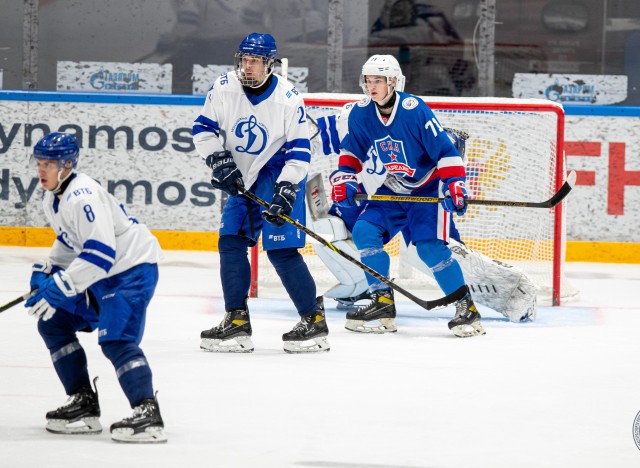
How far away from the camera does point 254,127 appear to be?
4.42 m

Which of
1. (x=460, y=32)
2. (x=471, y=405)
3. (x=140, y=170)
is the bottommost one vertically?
(x=471, y=405)

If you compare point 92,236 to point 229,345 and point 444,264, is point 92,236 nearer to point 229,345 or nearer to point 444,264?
point 229,345

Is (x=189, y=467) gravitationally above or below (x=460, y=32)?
below

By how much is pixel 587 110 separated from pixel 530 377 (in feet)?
11.7

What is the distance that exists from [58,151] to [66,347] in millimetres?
497

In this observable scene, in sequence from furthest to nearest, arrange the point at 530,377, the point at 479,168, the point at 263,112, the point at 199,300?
the point at 479,168 < the point at 199,300 < the point at 263,112 < the point at 530,377

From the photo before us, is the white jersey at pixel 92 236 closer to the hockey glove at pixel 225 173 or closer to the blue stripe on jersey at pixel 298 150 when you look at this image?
the hockey glove at pixel 225 173

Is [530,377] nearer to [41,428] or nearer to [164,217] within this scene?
[41,428]

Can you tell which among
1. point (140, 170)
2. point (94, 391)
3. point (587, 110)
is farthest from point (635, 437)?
point (140, 170)

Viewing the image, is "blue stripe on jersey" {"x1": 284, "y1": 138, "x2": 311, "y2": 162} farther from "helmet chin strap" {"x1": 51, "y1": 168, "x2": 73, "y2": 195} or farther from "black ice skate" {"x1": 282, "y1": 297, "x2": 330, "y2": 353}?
"helmet chin strap" {"x1": 51, "y1": 168, "x2": 73, "y2": 195}

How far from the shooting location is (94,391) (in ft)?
10.4

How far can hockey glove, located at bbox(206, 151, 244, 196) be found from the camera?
4.33 metres

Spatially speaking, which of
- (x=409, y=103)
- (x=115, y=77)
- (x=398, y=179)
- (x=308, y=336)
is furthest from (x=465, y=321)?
(x=115, y=77)

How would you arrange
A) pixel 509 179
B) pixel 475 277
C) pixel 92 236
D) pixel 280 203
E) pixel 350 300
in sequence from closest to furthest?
pixel 92 236
pixel 280 203
pixel 475 277
pixel 350 300
pixel 509 179
